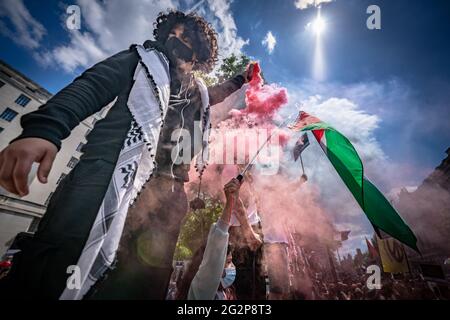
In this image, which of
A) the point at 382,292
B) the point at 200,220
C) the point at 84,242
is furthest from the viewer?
the point at 200,220

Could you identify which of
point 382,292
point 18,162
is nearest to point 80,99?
point 18,162

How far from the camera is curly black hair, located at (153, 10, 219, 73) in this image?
2.88 metres

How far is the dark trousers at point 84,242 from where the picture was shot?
113 cm

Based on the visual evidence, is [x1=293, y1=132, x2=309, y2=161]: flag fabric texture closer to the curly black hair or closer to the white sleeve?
the curly black hair

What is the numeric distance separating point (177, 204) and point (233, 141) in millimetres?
5252

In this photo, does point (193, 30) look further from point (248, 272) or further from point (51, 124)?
point (248, 272)

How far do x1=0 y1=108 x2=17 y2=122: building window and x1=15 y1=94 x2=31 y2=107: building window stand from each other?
4.19ft

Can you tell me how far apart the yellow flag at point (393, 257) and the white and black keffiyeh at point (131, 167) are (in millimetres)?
13584

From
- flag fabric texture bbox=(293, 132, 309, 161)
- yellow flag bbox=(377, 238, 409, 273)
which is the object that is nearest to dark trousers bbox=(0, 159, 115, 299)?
flag fabric texture bbox=(293, 132, 309, 161)

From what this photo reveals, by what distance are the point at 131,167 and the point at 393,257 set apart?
47.6ft

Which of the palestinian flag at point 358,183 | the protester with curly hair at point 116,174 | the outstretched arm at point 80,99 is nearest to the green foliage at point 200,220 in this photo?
the palestinian flag at point 358,183

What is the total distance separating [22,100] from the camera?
24.8 meters

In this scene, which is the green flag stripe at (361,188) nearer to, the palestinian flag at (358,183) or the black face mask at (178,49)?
the palestinian flag at (358,183)

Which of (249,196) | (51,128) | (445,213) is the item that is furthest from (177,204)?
(445,213)
